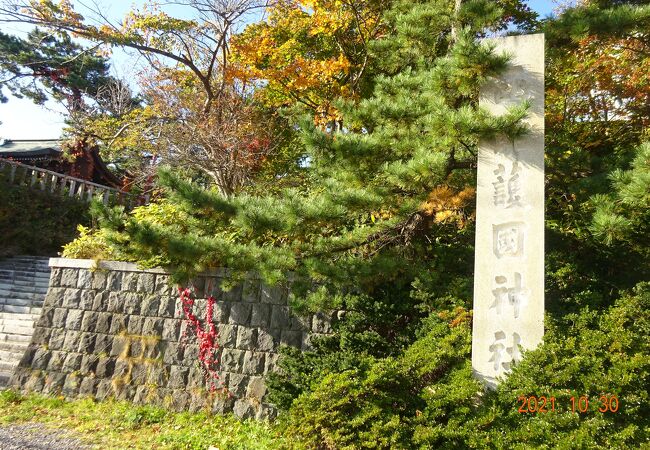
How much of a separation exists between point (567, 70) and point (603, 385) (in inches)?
211

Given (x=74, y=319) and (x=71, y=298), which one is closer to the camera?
(x=74, y=319)

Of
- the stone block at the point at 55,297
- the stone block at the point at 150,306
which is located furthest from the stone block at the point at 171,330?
the stone block at the point at 55,297

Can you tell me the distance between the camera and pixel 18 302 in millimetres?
8172

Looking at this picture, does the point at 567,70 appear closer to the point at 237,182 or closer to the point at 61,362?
the point at 237,182

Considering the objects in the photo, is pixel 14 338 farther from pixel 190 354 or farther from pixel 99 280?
pixel 190 354

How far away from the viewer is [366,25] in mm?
8680

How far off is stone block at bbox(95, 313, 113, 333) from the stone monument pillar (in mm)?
4853

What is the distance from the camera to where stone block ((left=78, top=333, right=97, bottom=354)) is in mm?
6016

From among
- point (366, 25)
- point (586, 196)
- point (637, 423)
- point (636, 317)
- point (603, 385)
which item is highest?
point (366, 25)

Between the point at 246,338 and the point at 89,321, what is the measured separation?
2.47 m

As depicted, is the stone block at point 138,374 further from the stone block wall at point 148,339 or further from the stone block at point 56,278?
the stone block at point 56,278

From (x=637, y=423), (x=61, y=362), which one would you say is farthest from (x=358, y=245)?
(x=61, y=362)

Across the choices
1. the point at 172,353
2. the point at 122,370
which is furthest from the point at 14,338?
the point at 172,353

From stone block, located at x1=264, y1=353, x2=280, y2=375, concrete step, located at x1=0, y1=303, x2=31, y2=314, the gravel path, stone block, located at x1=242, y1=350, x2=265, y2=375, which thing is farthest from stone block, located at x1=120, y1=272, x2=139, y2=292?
concrete step, located at x1=0, y1=303, x2=31, y2=314
